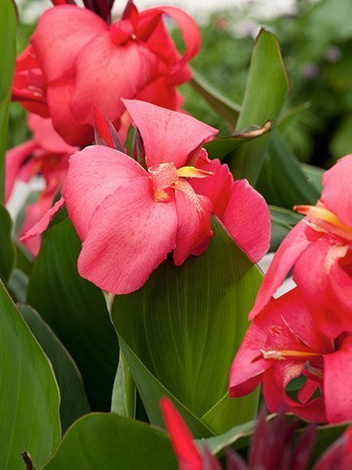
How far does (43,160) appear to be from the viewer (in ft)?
2.84

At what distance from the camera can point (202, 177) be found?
1.52 ft

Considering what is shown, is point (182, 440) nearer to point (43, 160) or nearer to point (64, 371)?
point (64, 371)

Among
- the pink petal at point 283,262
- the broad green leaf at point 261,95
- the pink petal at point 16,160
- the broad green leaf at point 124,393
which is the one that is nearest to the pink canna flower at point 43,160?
the pink petal at point 16,160

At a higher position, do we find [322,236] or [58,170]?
[322,236]

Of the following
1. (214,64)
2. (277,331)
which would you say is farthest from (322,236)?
(214,64)

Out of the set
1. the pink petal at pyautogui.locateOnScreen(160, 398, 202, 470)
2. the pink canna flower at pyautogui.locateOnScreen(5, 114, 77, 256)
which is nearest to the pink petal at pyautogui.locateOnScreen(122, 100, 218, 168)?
the pink petal at pyautogui.locateOnScreen(160, 398, 202, 470)

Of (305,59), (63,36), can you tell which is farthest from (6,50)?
(305,59)

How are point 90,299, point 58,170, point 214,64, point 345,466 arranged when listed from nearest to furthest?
point 345,466 → point 90,299 → point 58,170 → point 214,64

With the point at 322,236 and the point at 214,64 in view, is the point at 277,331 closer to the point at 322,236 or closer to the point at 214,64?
the point at 322,236

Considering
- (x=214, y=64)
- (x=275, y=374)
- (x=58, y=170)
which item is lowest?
(x=214, y=64)

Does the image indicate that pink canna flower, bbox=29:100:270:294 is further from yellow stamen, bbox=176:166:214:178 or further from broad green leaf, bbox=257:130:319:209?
broad green leaf, bbox=257:130:319:209

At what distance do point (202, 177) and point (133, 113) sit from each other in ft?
0.16

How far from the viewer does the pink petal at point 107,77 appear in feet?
2.00

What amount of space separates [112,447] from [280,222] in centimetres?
26
